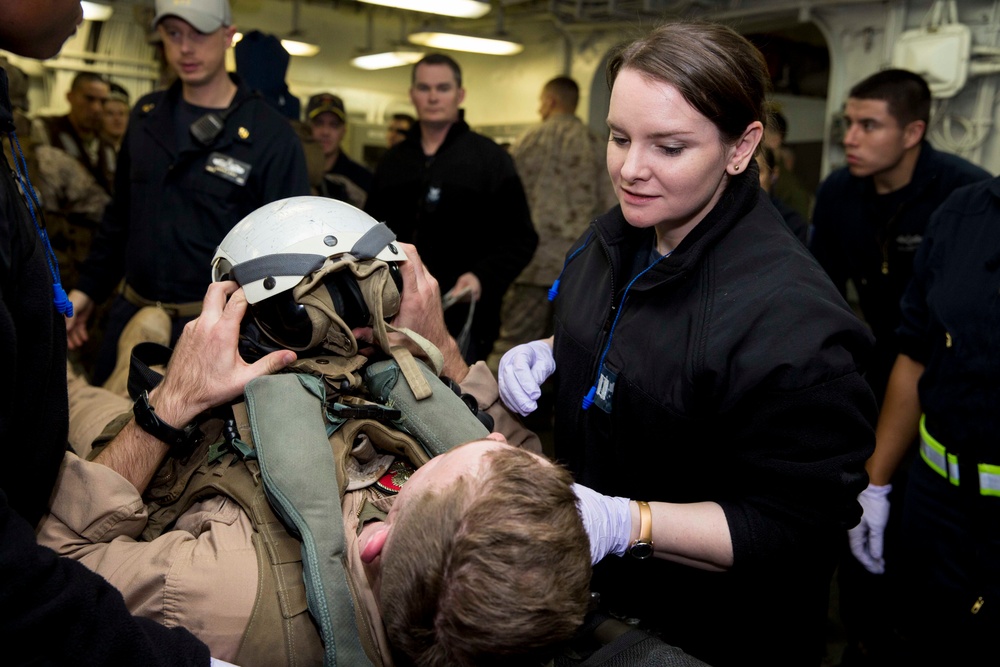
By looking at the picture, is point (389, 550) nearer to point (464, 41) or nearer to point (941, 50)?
point (941, 50)

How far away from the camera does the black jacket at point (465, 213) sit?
354 cm

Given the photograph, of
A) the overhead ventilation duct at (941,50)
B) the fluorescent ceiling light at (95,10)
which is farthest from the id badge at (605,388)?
the fluorescent ceiling light at (95,10)

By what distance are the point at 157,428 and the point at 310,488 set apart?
1.18ft

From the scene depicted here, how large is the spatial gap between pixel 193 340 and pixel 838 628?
9.46 feet

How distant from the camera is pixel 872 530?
2.23 metres

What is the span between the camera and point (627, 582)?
1.59 metres

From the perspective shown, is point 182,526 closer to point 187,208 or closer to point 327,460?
point 327,460

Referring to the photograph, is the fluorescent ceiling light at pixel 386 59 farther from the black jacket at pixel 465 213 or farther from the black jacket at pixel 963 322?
the black jacket at pixel 963 322

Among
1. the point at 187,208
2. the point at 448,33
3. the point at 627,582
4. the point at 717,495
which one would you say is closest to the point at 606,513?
the point at 717,495

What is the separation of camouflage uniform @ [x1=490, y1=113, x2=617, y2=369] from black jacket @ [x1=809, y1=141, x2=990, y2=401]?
72.8 inches

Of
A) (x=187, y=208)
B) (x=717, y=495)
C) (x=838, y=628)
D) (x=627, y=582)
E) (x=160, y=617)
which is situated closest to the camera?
(x=160, y=617)

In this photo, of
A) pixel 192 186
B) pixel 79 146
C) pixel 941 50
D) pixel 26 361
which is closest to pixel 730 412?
pixel 26 361

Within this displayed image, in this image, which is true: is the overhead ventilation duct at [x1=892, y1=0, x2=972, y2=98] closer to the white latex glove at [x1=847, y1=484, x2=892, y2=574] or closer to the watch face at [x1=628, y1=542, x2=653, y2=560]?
the white latex glove at [x1=847, y1=484, x2=892, y2=574]

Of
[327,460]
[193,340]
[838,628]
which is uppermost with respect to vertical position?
[193,340]
